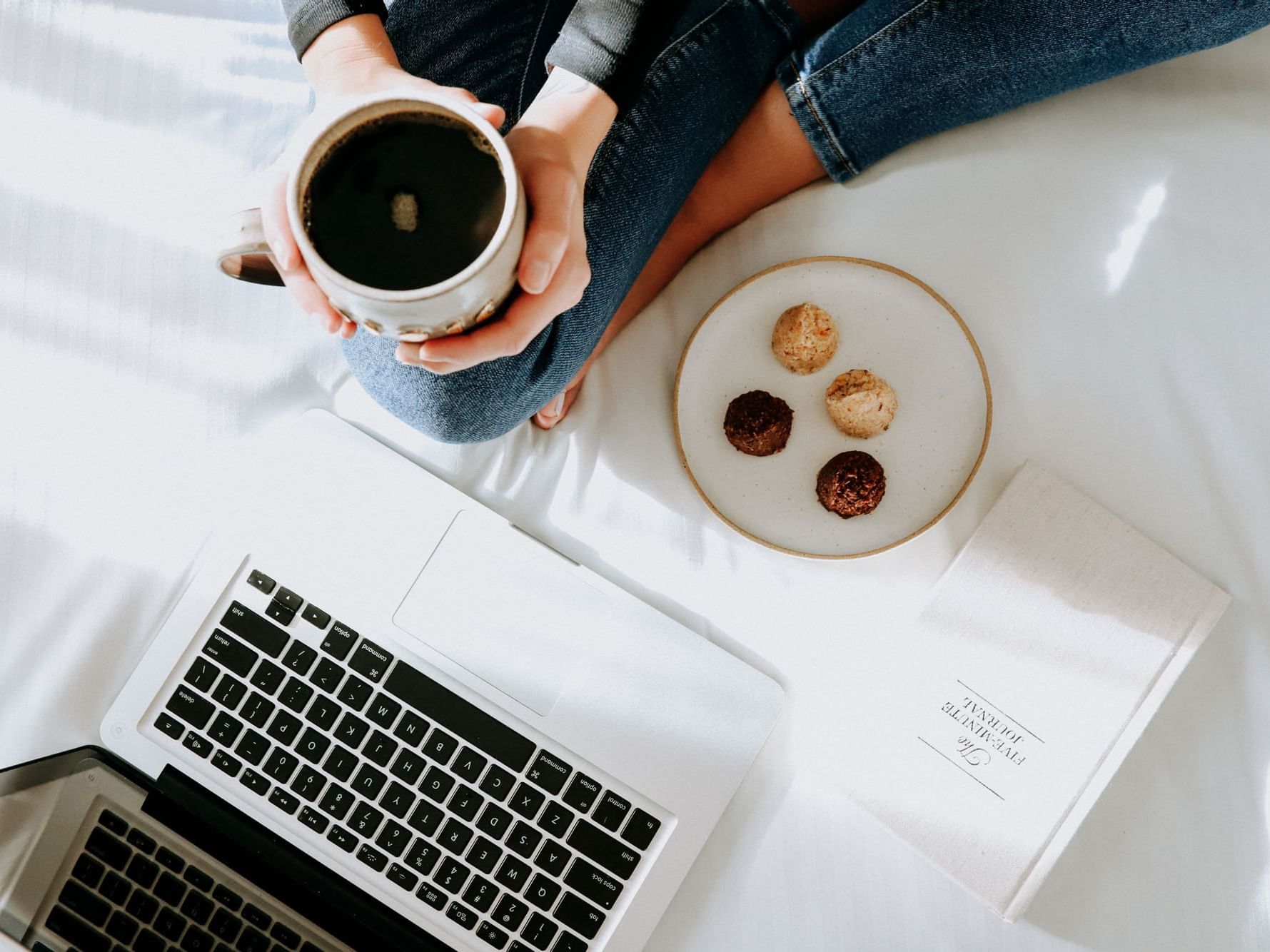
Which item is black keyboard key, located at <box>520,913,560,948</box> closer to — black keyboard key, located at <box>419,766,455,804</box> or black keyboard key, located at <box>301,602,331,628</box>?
black keyboard key, located at <box>419,766,455,804</box>

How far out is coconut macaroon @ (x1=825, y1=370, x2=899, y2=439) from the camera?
0.76m

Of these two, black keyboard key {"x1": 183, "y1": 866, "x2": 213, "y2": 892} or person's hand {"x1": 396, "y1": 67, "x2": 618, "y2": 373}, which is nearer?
person's hand {"x1": 396, "y1": 67, "x2": 618, "y2": 373}

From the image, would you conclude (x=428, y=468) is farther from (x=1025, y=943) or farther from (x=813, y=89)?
(x=1025, y=943)

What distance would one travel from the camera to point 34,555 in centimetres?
82

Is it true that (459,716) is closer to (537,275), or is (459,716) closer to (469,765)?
(469,765)

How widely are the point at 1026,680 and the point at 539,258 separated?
A: 54cm

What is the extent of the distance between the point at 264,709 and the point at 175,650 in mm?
89

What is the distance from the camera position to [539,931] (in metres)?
0.74

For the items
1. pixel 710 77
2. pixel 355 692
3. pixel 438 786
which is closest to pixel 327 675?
pixel 355 692

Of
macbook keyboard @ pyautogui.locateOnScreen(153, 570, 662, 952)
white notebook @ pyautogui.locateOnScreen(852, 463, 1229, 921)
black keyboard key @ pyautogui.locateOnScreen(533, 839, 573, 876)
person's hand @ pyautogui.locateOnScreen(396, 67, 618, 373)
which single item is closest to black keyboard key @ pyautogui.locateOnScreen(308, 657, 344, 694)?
macbook keyboard @ pyautogui.locateOnScreen(153, 570, 662, 952)

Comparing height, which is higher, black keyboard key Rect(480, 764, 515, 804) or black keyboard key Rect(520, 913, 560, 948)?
black keyboard key Rect(480, 764, 515, 804)

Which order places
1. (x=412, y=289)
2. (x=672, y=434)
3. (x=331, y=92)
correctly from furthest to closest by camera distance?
(x=672, y=434) → (x=331, y=92) → (x=412, y=289)

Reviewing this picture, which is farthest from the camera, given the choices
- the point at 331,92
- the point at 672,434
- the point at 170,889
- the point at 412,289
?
the point at 672,434

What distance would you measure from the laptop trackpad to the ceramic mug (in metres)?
0.37
